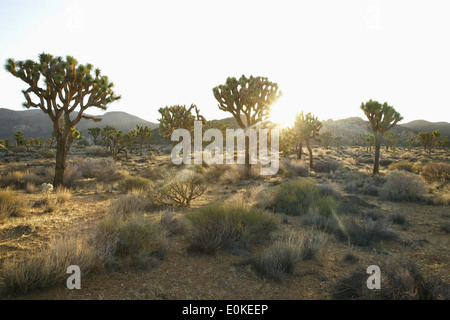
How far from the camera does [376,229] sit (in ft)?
19.9

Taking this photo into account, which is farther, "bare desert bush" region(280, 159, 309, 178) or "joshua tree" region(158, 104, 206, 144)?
"joshua tree" region(158, 104, 206, 144)

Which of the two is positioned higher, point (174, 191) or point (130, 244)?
point (174, 191)

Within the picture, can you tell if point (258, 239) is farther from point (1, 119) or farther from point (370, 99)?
point (1, 119)

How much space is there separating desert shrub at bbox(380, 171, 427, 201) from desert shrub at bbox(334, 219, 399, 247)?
514cm

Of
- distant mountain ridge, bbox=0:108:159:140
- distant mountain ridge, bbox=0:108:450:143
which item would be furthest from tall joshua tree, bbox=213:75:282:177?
distant mountain ridge, bbox=0:108:159:140

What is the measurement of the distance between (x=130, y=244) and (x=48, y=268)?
4.19ft

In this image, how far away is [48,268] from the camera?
340cm

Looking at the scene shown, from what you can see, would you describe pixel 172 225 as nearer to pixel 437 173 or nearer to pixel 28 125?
pixel 437 173

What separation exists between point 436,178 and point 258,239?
14.1m


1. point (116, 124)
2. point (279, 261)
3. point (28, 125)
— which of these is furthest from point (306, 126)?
point (28, 125)

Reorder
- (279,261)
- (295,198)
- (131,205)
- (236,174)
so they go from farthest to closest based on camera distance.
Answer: (236,174), (295,198), (131,205), (279,261)

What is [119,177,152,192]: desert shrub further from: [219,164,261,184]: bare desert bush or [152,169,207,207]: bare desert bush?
[219,164,261,184]: bare desert bush

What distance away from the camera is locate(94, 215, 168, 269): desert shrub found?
13.5 feet

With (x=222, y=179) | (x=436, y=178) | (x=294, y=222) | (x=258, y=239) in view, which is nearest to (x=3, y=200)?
(x=258, y=239)
